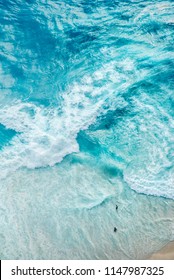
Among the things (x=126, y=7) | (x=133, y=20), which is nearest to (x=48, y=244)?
(x=133, y=20)

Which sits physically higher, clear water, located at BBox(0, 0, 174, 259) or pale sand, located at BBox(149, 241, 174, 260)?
clear water, located at BBox(0, 0, 174, 259)

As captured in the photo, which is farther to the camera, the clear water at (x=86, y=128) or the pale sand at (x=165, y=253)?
the clear water at (x=86, y=128)

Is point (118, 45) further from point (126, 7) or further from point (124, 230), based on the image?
point (124, 230)

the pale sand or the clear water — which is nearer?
the pale sand

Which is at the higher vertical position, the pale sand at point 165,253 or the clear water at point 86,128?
the clear water at point 86,128
